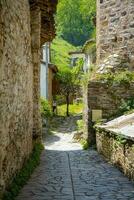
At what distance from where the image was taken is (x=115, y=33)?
16.4m

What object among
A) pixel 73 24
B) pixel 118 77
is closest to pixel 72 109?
pixel 118 77

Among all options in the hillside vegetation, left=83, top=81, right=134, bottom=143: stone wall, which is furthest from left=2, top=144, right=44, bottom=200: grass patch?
the hillside vegetation

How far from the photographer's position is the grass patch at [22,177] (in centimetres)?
702

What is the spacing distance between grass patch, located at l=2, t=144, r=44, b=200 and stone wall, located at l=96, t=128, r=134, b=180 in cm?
193

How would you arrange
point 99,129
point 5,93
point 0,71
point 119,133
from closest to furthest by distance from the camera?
1. point 0,71
2. point 5,93
3. point 119,133
4. point 99,129

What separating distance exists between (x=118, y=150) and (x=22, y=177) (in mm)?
2630

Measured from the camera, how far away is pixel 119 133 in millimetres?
9672

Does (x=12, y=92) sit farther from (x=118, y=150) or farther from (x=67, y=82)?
(x=67, y=82)

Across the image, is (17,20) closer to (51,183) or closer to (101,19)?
(51,183)

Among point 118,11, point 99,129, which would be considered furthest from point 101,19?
point 99,129

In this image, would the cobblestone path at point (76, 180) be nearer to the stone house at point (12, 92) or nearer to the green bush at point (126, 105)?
the stone house at point (12, 92)

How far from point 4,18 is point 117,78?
343 inches

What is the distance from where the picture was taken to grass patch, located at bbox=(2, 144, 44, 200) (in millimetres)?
7020

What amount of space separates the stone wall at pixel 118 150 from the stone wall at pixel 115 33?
3855mm
